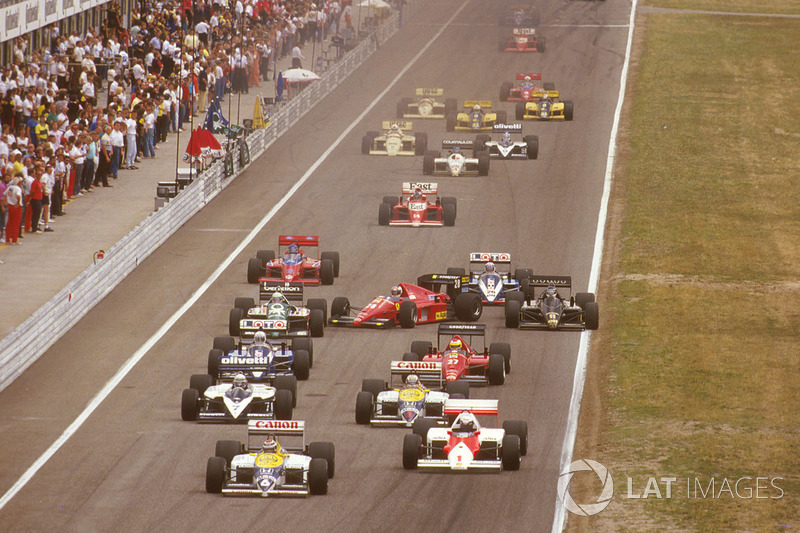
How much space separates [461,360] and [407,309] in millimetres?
4609

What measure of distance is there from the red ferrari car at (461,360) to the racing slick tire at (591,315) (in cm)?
410

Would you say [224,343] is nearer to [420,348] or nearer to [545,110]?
[420,348]

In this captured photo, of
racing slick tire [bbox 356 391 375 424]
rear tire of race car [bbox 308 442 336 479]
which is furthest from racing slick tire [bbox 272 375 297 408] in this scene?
rear tire of race car [bbox 308 442 336 479]

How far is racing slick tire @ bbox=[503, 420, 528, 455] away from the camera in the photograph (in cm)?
2886

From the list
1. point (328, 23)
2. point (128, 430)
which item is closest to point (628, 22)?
point (328, 23)

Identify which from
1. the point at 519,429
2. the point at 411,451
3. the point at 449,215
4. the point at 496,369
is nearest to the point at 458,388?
the point at 496,369

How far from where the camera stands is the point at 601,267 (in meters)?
44.8

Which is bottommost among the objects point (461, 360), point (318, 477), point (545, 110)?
point (318, 477)

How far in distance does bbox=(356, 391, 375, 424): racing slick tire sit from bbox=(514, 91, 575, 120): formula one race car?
35.1 m

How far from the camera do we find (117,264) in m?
41.5

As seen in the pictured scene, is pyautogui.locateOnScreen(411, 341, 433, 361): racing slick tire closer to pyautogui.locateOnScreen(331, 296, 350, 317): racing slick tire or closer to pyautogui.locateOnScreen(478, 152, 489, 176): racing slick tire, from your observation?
pyautogui.locateOnScreen(331, 296, 350, 317): racing slick tire

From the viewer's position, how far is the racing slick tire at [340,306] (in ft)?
125

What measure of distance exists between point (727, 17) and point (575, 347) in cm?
5746

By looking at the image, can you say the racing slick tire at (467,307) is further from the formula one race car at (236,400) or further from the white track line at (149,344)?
the formula one race car at (236,400)
